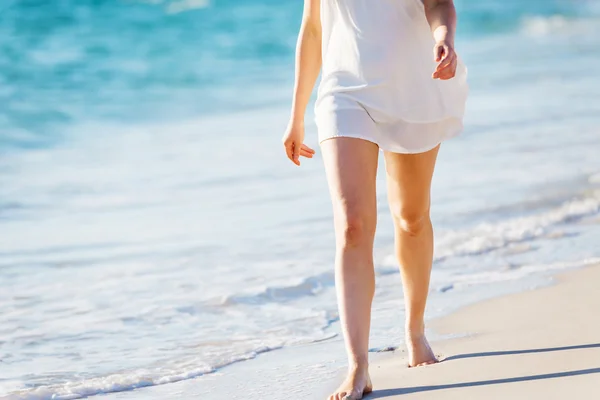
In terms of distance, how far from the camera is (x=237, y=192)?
287 inches

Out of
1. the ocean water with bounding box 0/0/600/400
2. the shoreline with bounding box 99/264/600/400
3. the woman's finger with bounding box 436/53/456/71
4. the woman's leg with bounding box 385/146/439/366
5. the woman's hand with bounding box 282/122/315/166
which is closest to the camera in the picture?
the woman's finger with bounding box 436/53/456/71

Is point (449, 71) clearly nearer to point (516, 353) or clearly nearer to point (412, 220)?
point (412, 220)

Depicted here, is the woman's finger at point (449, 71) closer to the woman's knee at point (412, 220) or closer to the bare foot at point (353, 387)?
the woman's knee at point (412, 220)

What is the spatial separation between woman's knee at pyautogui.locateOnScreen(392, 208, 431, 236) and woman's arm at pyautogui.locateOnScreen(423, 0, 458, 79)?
56 centimetres

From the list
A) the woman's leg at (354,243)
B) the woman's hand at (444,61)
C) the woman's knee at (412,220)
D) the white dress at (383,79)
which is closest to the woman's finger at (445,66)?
the woman's hand at (444,61)

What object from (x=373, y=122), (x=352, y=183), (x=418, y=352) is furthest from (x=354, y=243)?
(x=418, y=352)

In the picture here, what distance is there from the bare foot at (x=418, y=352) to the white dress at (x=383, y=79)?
2.26ft

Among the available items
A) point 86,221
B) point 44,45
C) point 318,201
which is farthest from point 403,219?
point 44,45

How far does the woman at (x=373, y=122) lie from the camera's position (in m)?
3.14

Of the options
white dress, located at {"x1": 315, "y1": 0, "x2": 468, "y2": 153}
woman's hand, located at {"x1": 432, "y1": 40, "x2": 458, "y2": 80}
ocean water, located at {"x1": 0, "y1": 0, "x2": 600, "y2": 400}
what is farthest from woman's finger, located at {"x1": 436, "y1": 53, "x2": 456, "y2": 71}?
ocean water, located at {"x1": 0, "y1": 0, "x2": 600, "y2": 400}

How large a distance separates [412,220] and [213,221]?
3097 mm

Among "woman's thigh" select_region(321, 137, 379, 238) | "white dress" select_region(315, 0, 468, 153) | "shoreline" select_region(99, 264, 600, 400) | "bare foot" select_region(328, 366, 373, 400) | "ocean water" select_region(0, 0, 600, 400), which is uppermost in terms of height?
"white dress" select_region(315, 0, 468, 153)

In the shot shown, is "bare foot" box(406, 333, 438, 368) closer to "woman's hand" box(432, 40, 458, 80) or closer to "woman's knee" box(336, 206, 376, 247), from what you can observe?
"woman's knee" box(336, 206, 376, 247)

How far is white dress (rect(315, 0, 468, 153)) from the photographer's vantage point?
3234mm
